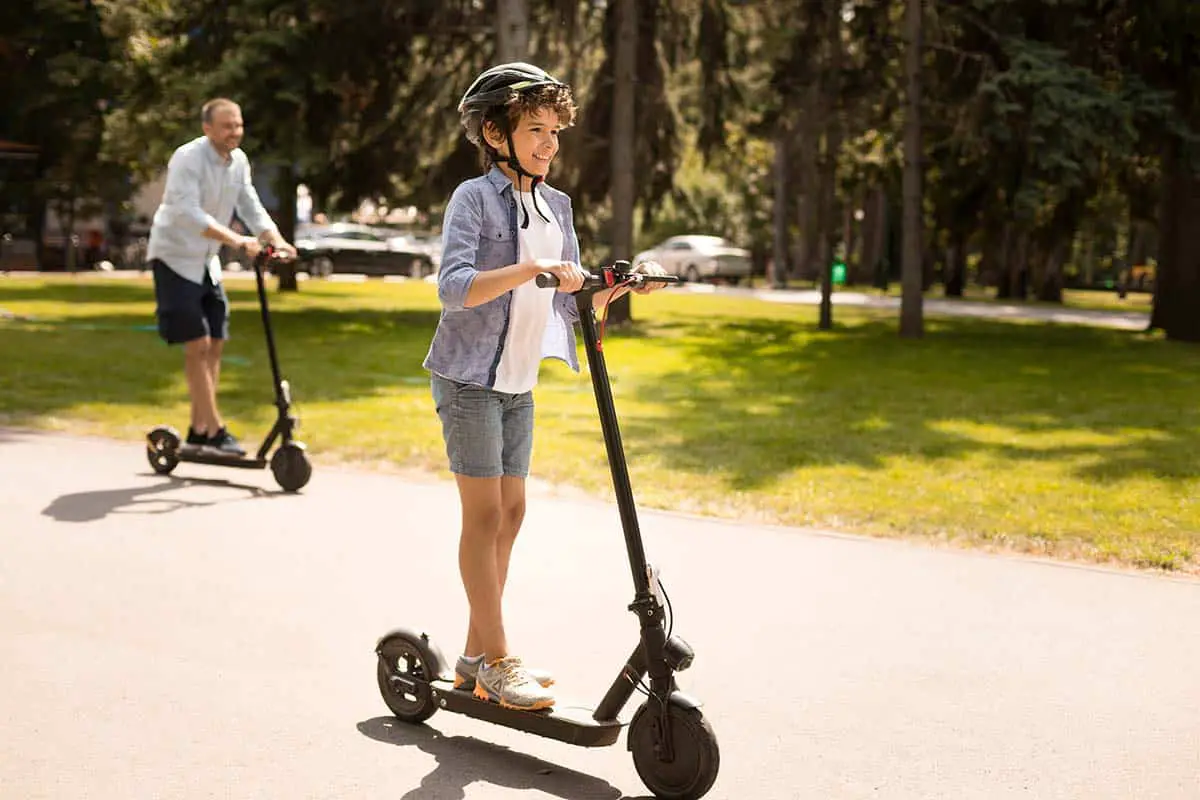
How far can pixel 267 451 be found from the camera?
934 cm

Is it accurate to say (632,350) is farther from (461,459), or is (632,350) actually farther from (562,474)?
(461,459)

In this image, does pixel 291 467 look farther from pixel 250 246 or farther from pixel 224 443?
pixel 250 246

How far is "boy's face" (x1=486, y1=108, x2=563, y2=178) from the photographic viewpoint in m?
4.47

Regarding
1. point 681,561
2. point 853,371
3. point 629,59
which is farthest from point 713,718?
point 629,59

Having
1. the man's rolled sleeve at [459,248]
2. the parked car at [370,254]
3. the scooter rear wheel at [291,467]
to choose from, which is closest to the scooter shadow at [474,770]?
the man's rolled sleeve at [459,248]

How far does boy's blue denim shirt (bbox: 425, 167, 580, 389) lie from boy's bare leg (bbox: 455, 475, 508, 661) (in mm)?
340

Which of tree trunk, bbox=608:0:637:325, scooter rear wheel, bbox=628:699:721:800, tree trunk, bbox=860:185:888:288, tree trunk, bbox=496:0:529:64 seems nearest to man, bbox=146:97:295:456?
scooter rear wheel, bbox=628:699:721:800

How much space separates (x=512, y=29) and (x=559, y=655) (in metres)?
16.8

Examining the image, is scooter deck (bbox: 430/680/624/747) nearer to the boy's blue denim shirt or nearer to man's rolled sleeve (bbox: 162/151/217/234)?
Answer: the boy's blue denim shirt

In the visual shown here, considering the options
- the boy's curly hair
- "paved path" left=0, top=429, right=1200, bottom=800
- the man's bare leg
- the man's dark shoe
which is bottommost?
"paved path" left=0, top=429, right=1200, bottom=800

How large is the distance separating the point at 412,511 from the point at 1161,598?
147 inches

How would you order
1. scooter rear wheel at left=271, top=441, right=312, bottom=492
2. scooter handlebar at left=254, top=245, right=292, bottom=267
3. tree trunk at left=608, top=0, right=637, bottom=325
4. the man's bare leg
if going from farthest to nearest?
1. tree trunk at left=608, top=0, right=637, bottom=325
2. the man's bare leg
3. scooter rear wheel at left=271, top=441, right=312, bottom=492
4. scooter handlebar at left=254, top=245, right=292, bottom=267

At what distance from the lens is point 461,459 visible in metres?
4.68

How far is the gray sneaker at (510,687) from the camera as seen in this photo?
4539mm
